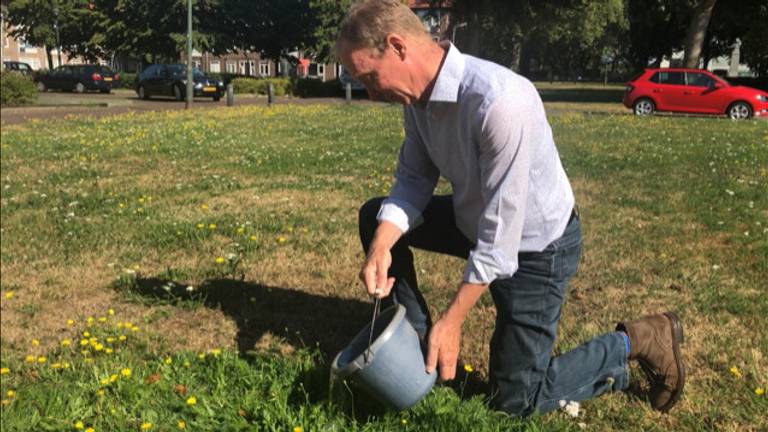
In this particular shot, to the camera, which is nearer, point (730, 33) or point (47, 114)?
point (47, 114)

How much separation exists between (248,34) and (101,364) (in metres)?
48.3

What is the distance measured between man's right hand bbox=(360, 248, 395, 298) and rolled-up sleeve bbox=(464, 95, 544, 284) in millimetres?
370

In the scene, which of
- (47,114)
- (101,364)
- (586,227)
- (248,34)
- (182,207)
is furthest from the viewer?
(248,34)

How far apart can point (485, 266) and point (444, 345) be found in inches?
12.1

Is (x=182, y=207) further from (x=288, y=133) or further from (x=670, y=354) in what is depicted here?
(x=288, y=133)

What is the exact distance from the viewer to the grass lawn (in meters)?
2.72

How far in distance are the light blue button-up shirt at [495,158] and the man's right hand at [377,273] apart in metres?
0.36

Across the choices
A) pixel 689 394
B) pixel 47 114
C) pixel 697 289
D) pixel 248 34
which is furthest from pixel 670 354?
pixel 248 34

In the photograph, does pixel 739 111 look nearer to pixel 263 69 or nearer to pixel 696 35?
pixel 696 35

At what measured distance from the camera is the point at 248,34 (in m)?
48.7

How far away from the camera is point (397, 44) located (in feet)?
7.01

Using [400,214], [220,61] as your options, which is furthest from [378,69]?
[220,61]

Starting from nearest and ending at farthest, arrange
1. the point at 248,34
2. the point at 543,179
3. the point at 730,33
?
the point at 543,179
the point at 730,33
the point at 248,34

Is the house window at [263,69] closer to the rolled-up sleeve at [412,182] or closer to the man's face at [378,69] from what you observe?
the rolled-up sleeve at [412,182]
